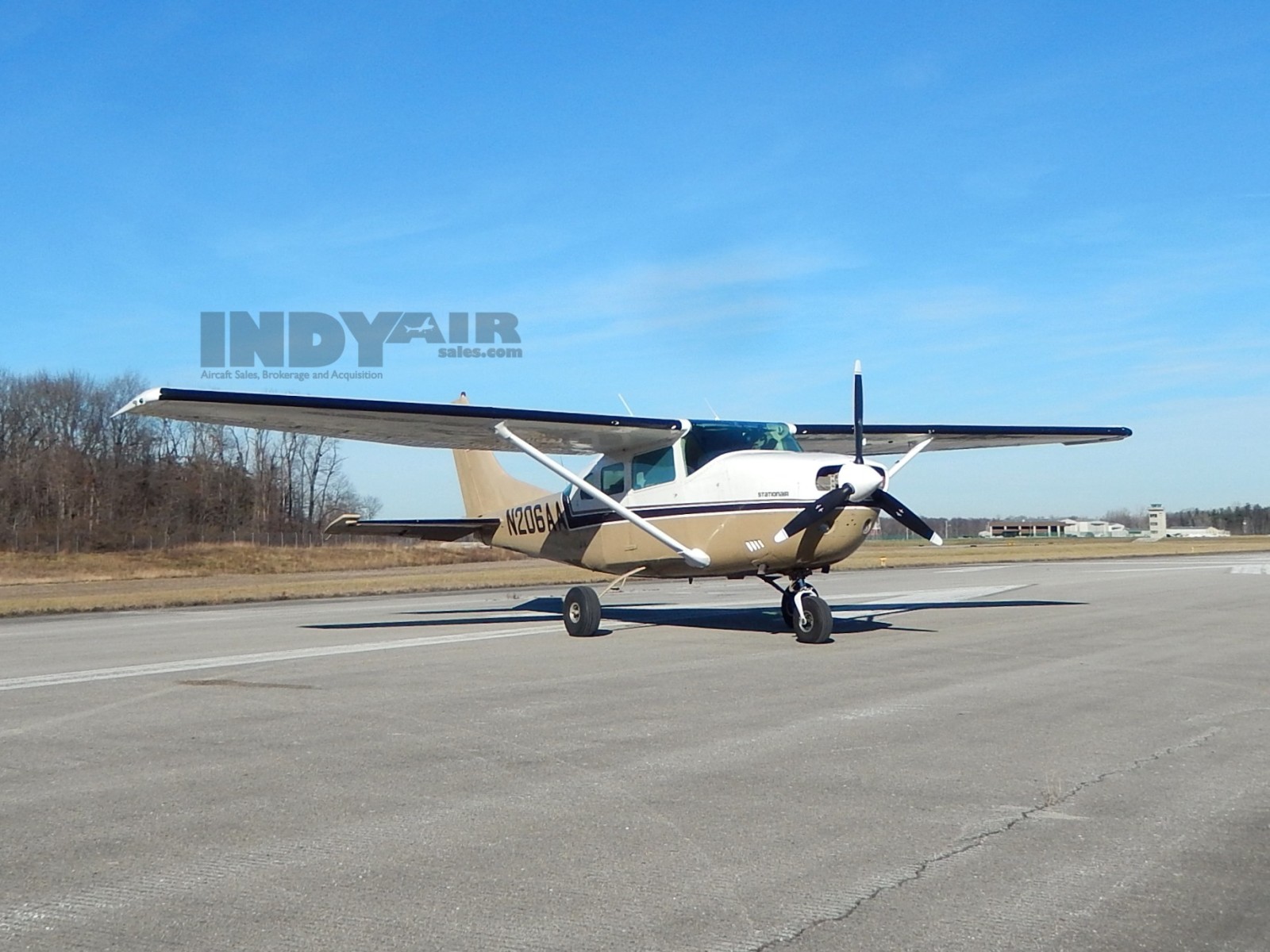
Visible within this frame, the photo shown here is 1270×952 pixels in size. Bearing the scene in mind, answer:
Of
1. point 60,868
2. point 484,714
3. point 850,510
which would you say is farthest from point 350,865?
point 850,510

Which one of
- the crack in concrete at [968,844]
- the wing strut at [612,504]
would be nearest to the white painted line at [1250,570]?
the wing strut at [612,504]

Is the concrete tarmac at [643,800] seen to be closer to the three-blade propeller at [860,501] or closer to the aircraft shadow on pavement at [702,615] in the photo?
the three-blade propeller at [860,501]

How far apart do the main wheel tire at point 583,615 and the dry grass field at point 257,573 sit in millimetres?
14978

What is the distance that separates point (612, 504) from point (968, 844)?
11.4 m

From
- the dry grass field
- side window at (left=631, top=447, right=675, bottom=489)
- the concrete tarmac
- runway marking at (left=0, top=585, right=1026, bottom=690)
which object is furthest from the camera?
the dry grass field

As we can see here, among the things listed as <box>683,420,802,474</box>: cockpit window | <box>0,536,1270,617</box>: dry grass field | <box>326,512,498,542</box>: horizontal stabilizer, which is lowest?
<box>0,536,1270,617</box>: dry grass field

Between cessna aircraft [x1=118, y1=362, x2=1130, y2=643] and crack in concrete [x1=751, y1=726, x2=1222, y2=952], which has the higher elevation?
cessna aircraft [x1=118, y1=362, x2=1130, y2=643]

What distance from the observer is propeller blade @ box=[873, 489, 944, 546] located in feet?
45.1

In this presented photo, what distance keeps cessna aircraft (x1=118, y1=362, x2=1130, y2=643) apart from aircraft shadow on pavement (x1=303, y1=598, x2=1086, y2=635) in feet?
3.24

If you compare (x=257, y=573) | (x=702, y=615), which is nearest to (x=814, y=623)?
(x=702, y=615)

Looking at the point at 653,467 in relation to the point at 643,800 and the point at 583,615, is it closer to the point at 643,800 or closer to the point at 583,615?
the point at 583,615

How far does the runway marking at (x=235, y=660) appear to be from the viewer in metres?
10.9

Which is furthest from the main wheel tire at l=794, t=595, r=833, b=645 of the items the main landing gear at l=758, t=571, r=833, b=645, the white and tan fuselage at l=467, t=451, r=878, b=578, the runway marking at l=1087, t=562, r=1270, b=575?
the runway marking at l=1087, t=562, r=1270, b=575

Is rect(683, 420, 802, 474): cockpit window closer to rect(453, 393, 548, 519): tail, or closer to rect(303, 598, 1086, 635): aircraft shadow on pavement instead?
rect(303, 598, 1086, 635): aircraft shadow on pavement
